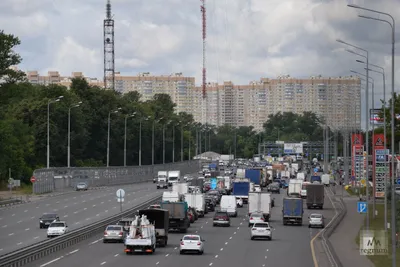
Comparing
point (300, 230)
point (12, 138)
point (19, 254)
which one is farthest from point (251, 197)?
point (12, 138)

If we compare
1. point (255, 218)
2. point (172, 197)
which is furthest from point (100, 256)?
point (172, 197)

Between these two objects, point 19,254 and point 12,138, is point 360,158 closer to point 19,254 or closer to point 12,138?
point 12,138

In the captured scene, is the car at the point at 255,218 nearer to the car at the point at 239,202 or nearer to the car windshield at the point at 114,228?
the car windshield at the point at 114,228

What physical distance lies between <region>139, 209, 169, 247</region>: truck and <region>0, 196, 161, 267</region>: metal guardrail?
13.0ft

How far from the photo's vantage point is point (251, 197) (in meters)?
74.9

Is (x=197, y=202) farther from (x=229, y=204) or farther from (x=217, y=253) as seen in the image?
(x=217, y=253)

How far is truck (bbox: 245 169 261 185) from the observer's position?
119 m

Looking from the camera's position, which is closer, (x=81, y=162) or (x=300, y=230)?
(x=300, y=230)

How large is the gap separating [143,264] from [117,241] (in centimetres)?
1230

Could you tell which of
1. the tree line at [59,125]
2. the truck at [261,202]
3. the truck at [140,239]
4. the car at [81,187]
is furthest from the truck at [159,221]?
the car at [81,187]

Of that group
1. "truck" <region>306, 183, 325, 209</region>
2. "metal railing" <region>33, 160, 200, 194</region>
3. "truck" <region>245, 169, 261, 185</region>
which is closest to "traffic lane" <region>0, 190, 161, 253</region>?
"truck" <region>306, 183, 325, 209</region>

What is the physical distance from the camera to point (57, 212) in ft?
254

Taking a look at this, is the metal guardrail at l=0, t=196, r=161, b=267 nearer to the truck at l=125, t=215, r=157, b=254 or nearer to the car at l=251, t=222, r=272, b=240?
the truck at l=125, t=215, r=157, b=254

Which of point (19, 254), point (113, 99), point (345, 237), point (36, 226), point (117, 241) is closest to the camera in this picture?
point (19, 254)
